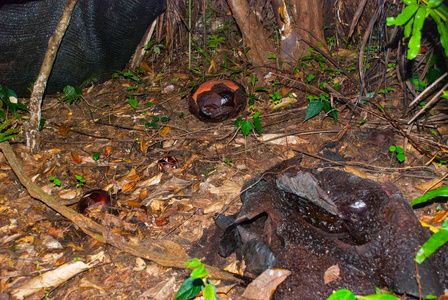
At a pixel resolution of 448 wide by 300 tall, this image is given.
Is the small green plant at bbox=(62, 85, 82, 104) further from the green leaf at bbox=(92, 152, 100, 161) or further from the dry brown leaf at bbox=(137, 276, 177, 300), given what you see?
the dry brown leaf at bbox=(137, 276, 177, 300)

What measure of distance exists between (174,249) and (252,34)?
253cm

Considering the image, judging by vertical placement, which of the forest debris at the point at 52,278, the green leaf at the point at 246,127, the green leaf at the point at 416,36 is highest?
the green leaf at the point at 416,36

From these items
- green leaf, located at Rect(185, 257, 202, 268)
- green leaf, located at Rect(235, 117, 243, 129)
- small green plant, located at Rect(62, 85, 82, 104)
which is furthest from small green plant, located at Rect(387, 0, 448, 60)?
small green plant, located at Rect(62, 85, 82, 104)

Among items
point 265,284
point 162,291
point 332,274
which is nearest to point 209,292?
point 265,284

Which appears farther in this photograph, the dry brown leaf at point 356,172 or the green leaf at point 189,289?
the dry brown leaf at point 356,172

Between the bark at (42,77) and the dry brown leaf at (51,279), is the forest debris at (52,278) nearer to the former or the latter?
the dry brown leaf at (51,279)

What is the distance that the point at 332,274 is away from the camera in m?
1.72

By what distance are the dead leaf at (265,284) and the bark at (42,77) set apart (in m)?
2.45

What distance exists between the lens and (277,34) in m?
3.84

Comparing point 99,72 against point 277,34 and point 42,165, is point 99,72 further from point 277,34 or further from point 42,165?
point 277,34

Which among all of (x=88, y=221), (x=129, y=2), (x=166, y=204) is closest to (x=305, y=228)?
(x=166, y=204)

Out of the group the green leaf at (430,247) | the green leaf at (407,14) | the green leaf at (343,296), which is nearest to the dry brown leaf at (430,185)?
the green leaf at (430,247)

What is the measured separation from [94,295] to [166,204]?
825 mm

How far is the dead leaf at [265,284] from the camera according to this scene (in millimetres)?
1731
